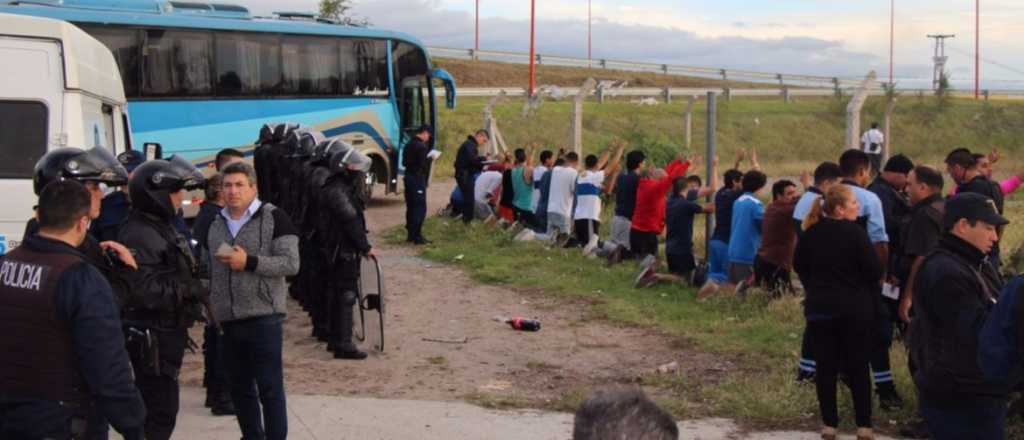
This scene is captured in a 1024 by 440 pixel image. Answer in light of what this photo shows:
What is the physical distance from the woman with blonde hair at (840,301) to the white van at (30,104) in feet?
17.2

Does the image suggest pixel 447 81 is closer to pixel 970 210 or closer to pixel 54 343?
pixel 970 210

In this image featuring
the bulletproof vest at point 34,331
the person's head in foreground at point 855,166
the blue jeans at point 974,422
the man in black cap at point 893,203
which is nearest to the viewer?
the bulletproof vest at point 34,331

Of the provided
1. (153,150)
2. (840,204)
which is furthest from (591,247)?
(840,204)

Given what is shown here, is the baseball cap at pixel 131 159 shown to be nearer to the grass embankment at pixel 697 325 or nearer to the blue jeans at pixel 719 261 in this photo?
the grass embankment at pixel 697 325

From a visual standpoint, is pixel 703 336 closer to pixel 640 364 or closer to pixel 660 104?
pixel 640 364

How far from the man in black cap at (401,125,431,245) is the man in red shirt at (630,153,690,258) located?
3977mm

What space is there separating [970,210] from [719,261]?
708 cm

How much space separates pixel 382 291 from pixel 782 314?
11.7 feet

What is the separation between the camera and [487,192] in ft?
66.5

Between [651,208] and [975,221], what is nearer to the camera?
[975,221]

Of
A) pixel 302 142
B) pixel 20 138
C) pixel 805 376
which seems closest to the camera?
pixel 805 376

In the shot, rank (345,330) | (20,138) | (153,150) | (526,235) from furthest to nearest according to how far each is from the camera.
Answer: (526,235) → (153,150) → (345,330) → (20,138)

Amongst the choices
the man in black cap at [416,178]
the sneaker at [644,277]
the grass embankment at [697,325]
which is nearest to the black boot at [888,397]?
the grass embankment at [697,325]

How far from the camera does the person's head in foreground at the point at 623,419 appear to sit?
271 cm
